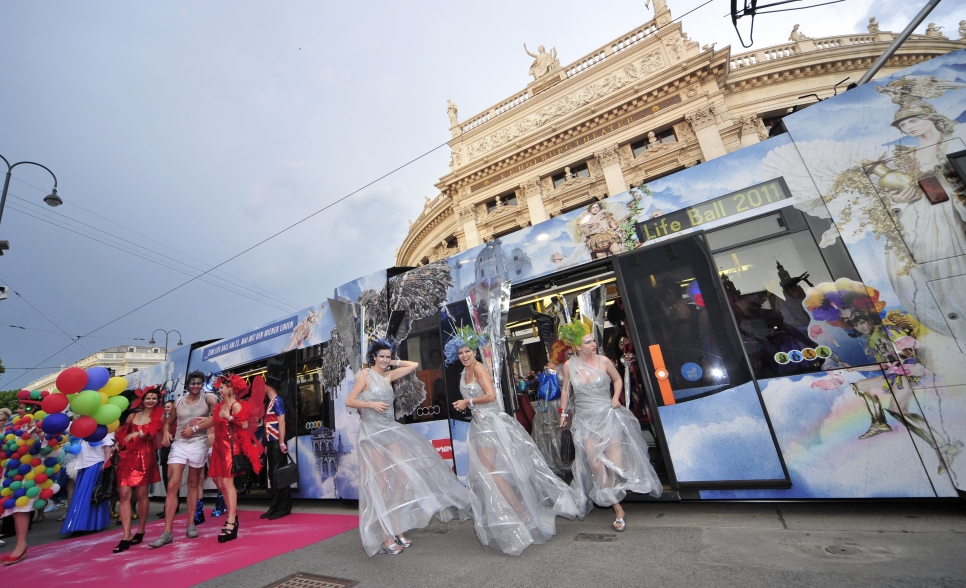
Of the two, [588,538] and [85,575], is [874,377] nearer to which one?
[588,538]

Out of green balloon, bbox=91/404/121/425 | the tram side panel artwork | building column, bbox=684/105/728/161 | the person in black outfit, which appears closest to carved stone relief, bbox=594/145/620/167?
building column, bbox=684/105/728/161

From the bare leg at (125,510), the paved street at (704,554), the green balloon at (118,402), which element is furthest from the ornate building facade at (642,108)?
the bare leg at (125,510)

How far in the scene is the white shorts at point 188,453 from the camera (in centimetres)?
485

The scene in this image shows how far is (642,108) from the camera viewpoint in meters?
16.1

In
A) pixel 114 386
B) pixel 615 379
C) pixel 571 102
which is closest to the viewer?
pixel 615 379

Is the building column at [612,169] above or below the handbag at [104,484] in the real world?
above

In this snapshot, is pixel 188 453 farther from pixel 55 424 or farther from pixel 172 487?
pixel 55 424

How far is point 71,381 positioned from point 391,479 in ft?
14.5

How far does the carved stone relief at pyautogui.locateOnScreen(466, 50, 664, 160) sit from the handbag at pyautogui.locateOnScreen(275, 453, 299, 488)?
17.0 m

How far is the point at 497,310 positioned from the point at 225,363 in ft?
21.5

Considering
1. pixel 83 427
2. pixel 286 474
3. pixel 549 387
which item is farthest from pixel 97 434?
pixel 549 387

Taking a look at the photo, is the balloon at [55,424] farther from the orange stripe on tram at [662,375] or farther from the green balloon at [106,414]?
the orange stripe on tram at [662,375]

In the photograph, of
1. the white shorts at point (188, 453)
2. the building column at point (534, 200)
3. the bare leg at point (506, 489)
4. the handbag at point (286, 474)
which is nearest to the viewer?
the bare leg at point (506, 489)

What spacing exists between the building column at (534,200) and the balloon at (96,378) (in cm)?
1544
